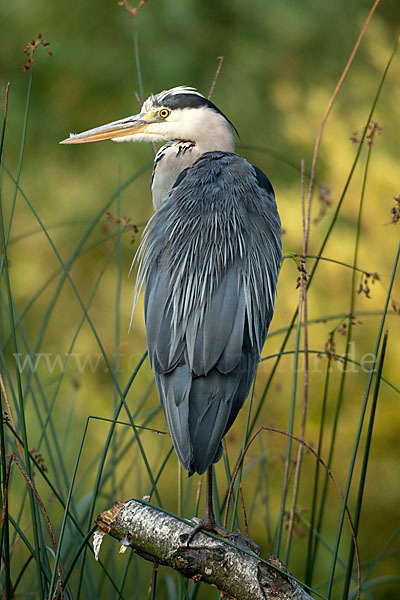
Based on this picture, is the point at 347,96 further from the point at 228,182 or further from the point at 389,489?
the point at 228,182

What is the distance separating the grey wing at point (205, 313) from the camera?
→ 1.12 metres

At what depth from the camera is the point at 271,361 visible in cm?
289

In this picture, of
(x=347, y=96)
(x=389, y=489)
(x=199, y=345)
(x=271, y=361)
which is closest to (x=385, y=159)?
(x=347, y=96)

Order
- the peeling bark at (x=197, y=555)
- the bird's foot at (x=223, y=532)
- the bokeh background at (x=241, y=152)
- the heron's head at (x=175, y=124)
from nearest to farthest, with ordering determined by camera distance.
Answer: the peeling bark at (x=197, y=555)
the bird's foot at (x=223, y=532)
the heron's head at (x=175, y=124)
the bokeh background at (x=241, y=152)

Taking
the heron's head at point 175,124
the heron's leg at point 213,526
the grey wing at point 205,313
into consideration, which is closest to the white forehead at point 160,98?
the heron's head at point 175,124

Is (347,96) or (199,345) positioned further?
(347,96)

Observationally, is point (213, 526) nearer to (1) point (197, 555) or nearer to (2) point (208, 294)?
(1) point (197, 555)

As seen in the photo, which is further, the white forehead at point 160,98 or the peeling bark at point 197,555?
the white forehead at point 160,98

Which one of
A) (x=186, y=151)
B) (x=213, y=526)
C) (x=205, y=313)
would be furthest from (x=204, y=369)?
(x=186, y=151)

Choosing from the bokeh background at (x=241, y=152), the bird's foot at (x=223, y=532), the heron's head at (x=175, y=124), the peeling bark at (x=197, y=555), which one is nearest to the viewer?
the peeling bark at (x=197, y=555)

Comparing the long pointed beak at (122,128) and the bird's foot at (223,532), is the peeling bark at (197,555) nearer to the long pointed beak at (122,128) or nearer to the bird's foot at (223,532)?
the bird's foot at (223,532)

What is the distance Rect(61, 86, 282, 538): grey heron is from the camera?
3.70 ft

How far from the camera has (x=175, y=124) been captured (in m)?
1.61

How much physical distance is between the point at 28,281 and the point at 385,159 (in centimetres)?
150
